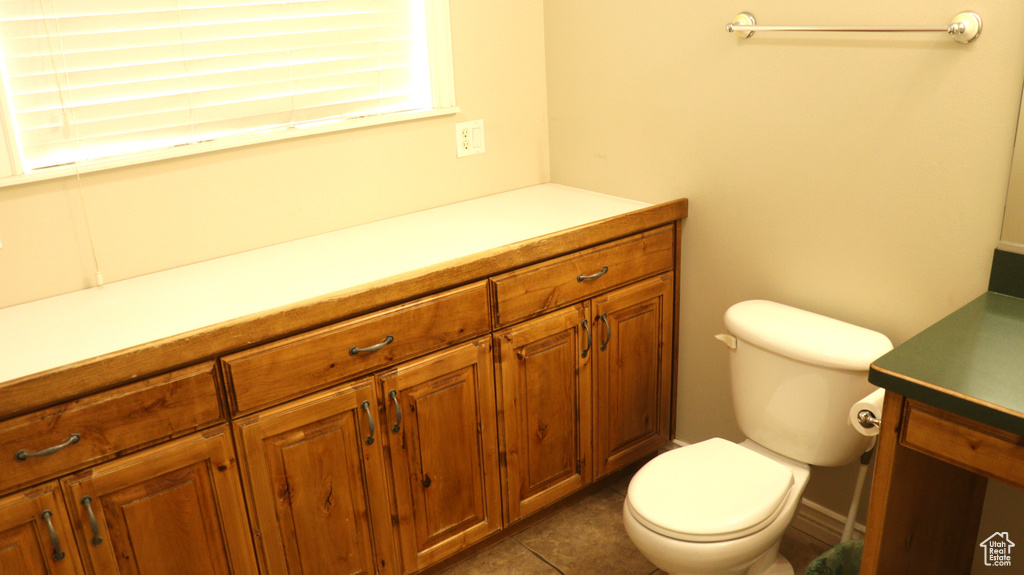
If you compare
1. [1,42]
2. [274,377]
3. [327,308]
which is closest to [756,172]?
[327,308]

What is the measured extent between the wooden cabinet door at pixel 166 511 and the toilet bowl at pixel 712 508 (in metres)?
0.94

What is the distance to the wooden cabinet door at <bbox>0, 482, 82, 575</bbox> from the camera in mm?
1527

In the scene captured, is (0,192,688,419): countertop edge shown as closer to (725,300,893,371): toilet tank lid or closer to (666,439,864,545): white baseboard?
(725,300,893,371): toilet tank lid

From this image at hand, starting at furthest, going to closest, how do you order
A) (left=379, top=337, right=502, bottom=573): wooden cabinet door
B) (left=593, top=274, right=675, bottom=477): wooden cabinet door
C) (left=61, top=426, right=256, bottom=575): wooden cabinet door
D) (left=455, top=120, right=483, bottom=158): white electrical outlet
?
(left=455, top=120, right=483, bottom=158): white electrical outlet
(left=593, top=274, right=675, bottom=477): wooden cabinet door
(left=379, top=337, right=502, bottom=573): wooden cabinet door
(left=61, top=426, right=256, bottom=575): wooden cabinet door

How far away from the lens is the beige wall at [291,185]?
6.38ft

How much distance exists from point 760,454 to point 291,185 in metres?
1.50

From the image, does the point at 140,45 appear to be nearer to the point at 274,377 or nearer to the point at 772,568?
the point at 274,377

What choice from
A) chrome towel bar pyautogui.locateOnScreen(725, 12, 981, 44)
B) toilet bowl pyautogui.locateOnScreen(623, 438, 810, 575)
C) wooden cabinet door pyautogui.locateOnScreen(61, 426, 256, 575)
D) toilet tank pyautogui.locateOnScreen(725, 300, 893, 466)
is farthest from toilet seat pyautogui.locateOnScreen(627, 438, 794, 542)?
chrome towel bar pyautogui.locateOnScreen(725, 12, 981, 44)

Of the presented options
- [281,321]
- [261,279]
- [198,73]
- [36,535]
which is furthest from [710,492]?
[198,73]

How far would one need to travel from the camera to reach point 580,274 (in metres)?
2.27

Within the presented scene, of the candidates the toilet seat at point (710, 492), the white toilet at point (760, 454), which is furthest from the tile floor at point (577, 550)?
the toilet seat at point (710, 492)

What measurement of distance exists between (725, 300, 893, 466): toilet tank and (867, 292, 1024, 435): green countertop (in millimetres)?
244

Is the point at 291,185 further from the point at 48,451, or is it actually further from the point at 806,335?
the point at 806,335

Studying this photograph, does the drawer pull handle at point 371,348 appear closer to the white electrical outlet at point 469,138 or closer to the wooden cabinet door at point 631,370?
the wooden cabinet door at point 631,370
